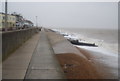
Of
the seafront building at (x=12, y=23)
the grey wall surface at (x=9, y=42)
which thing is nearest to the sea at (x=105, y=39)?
the grey wall surface at (x=9, y=42)

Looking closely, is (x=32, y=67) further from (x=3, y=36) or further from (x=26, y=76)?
(x=3, y=36)

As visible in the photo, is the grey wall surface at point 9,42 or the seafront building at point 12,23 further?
the seafront building at point 12,23

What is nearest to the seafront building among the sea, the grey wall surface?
the grey wall surface

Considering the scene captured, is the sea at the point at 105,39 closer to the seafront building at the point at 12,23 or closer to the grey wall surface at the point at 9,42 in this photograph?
the grey wall surface at the point at 9,42

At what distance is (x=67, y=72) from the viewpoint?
726 centimetres

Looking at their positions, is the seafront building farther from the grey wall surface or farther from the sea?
the sea

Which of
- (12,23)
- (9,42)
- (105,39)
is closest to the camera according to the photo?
(9,42)

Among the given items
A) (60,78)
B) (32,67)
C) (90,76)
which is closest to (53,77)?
(60,78)

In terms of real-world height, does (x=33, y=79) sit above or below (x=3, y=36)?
below

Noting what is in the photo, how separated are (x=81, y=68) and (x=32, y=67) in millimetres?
2134

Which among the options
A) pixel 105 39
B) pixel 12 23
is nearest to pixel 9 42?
pixel 105 39

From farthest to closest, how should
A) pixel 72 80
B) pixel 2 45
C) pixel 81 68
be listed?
1. pixel 2 45
2. pixel 81 68
3. pixel 72 80

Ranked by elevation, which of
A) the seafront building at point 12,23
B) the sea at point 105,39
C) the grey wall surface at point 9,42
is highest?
the seafront building at point 12,23

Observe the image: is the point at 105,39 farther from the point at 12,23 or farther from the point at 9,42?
the point at 9,42
